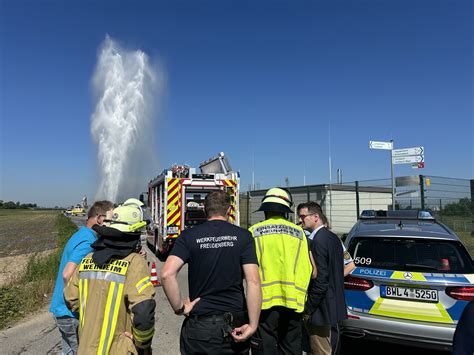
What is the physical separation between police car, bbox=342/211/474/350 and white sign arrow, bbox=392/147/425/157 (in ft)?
21.7

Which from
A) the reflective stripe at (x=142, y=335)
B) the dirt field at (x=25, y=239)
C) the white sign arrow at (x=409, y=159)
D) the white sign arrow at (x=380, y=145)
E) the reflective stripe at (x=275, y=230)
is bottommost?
the dirt field at (x=25, y=239)

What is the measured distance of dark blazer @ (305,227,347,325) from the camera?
3.52 meters

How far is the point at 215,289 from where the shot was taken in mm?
2717

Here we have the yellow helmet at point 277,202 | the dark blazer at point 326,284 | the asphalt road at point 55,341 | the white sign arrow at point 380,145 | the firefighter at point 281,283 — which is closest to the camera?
the firefighter at point 281,283

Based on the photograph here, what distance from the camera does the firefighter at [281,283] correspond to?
311cm

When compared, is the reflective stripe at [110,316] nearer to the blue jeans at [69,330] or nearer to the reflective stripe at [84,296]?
the reflective stripe at [84,296]

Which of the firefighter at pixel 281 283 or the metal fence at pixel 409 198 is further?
the metal fence at pixel 409 198

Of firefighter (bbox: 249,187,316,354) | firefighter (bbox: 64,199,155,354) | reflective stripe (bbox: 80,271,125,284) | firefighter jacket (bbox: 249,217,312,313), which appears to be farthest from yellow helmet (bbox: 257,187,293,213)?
reflective stripe (bbox: 80,271,125,284)

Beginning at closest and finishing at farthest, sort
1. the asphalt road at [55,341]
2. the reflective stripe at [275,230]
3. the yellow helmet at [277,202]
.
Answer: the reflective stripe at [275,230], the yellow helmet at [277,202], the asphalt road at [55,341]

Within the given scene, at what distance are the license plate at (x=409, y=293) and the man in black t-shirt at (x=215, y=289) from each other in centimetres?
214

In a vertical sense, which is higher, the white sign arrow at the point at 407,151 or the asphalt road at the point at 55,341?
the white sign arrow at the point at 407,151

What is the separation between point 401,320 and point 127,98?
20.8 meters

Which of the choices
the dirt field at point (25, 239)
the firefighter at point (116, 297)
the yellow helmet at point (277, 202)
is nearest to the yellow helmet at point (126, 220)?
the firefighter at point (116, 297)

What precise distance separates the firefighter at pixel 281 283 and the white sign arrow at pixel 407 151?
8932 mm
